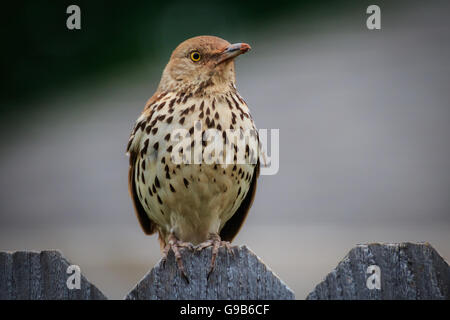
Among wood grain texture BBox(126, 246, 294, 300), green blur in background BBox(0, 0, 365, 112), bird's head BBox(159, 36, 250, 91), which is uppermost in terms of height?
green blur in background BBox(0, 0, 365, 112)

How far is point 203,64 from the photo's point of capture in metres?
3.96

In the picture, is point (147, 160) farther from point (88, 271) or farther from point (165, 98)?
point (88, 271)

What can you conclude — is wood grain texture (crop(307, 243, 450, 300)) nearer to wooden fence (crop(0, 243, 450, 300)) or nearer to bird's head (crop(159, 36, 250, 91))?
wooden fence (crop(0, 243, 450, 300))

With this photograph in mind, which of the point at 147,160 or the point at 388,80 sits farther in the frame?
the point at 388,80

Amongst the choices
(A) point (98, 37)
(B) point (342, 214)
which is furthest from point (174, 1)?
(B) point (342, 214)

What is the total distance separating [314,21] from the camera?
642 cm

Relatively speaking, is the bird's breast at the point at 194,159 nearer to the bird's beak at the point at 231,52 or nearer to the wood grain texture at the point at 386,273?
the bird's beak at the point at 231,52

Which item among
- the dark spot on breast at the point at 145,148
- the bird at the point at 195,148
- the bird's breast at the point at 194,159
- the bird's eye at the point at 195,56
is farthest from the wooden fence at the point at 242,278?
the bird's eye at the point at 195,56

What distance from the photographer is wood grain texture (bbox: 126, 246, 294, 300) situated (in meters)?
2.57

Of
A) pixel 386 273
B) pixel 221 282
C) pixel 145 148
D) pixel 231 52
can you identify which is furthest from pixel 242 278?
pixel 231 52

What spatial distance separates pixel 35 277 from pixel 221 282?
808 millimetres

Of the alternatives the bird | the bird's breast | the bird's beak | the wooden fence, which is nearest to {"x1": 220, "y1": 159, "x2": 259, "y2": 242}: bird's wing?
the bird

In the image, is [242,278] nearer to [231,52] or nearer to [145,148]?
[145,148]
